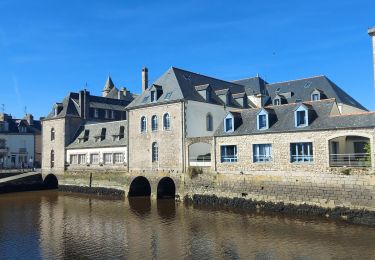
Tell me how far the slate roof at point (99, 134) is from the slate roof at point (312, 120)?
12.3 meters

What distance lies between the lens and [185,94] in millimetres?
29562

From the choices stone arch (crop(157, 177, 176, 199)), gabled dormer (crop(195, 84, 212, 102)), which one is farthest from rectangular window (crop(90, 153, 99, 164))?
gabled dormer (crop(195, 84, 212, 102))

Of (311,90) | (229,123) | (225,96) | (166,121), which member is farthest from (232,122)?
(311,90)

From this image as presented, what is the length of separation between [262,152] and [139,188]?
13.0 metres

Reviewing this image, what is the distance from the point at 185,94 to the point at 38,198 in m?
16.3

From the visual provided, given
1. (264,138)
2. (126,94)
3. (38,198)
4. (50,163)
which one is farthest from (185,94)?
(126,94)

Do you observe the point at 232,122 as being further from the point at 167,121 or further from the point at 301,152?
the point at 167,121

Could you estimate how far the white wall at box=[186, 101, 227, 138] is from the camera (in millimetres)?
29109

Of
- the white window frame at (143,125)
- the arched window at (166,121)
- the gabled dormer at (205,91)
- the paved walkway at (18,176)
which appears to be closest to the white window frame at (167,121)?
the arched window at (166,121)

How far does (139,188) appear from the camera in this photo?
32.8 m

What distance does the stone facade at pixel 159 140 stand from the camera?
94.5 feet

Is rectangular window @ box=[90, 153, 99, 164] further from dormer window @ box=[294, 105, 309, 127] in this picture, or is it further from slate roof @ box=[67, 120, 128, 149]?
dormer window @ box=[294, 105, 309, 127]

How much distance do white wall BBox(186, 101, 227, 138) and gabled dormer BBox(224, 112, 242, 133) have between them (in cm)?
358

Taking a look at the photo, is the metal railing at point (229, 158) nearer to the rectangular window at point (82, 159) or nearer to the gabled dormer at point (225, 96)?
the gabled dormer at point (225, 96)
